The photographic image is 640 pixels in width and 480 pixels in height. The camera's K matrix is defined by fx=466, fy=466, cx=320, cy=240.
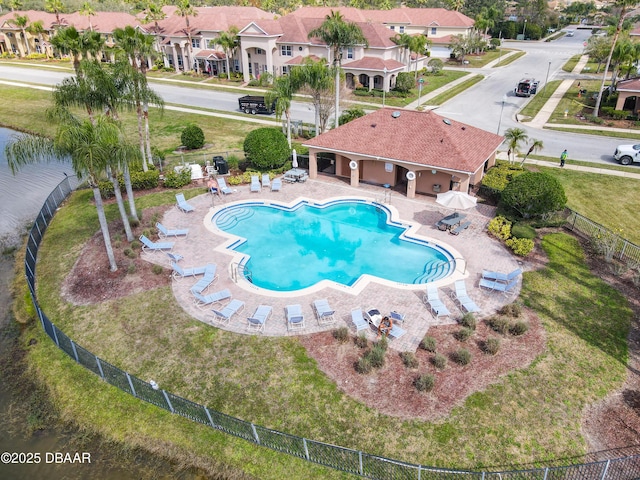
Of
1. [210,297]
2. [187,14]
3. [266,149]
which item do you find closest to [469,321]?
[210,297]

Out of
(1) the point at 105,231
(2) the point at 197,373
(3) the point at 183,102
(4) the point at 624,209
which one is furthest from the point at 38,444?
(3) the point at 183,102

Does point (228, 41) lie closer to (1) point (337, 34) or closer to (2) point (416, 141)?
(1) point (337, 34)

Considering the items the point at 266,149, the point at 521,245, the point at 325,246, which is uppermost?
the point at 266,149

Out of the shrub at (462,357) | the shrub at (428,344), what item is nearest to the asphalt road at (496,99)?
the shrub at (428,344)

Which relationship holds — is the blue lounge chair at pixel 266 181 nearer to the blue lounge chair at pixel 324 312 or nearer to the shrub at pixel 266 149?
the shrub at pixel 266 149

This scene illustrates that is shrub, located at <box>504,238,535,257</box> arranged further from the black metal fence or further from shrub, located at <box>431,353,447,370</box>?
the black metal fence

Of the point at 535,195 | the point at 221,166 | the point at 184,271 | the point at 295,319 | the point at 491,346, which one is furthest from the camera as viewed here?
the point at 221,166

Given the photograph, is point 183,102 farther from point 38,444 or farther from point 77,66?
point 38,444
